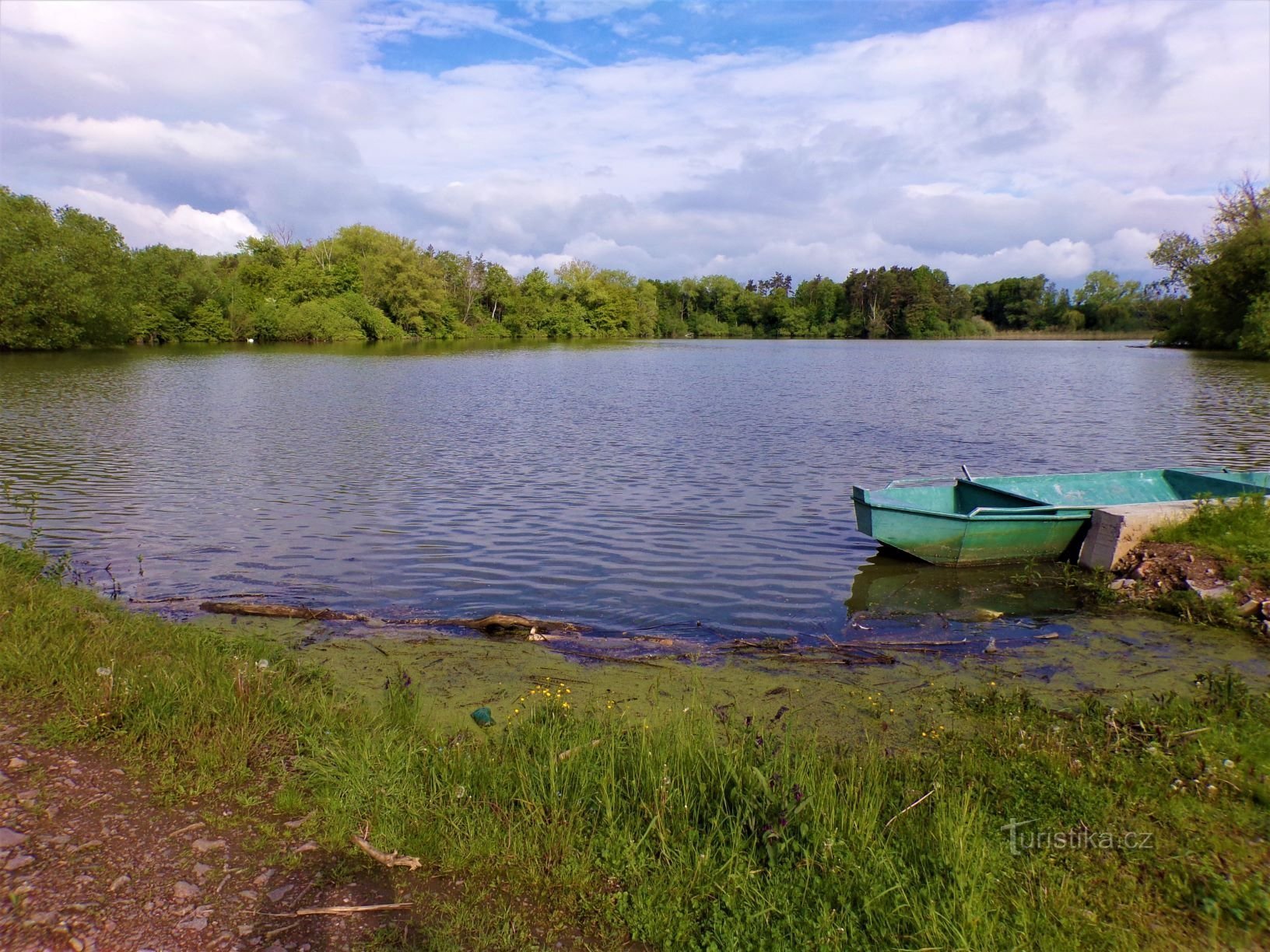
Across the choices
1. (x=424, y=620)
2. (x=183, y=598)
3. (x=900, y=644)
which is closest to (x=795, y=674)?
(x=900, y=644)

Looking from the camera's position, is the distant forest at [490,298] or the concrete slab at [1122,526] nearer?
the concrete slab at [1122,526]

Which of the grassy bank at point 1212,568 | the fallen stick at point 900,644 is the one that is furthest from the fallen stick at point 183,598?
the grassy bank at point 1212,568

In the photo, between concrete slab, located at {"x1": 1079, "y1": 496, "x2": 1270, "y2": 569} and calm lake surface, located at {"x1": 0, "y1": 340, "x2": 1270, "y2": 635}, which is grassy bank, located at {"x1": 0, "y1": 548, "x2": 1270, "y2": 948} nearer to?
calm lake surface, located at {"x1": 0, "y1": 340, "x2": 1270, "y2": 635}

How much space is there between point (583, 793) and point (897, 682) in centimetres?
402

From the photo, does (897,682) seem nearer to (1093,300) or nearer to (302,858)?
(302,858)

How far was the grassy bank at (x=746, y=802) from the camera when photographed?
3.49 m

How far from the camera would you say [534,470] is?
18.2 m

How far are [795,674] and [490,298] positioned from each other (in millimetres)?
113350

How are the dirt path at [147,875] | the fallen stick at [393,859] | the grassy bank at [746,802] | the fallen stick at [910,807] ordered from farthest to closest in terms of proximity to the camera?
the fallen stick at [910,807] < the fallen stick at [393,859] < the grassy bank at [746,802] < the dirt path at [147,875]

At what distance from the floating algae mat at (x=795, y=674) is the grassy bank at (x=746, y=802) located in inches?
20.6

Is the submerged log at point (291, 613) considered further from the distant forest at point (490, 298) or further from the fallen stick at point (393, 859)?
the distant forest at point (490, 298)

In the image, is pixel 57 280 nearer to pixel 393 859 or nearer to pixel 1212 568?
pixel 393 859

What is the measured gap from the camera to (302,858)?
12.8 ft

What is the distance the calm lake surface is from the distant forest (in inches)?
841
